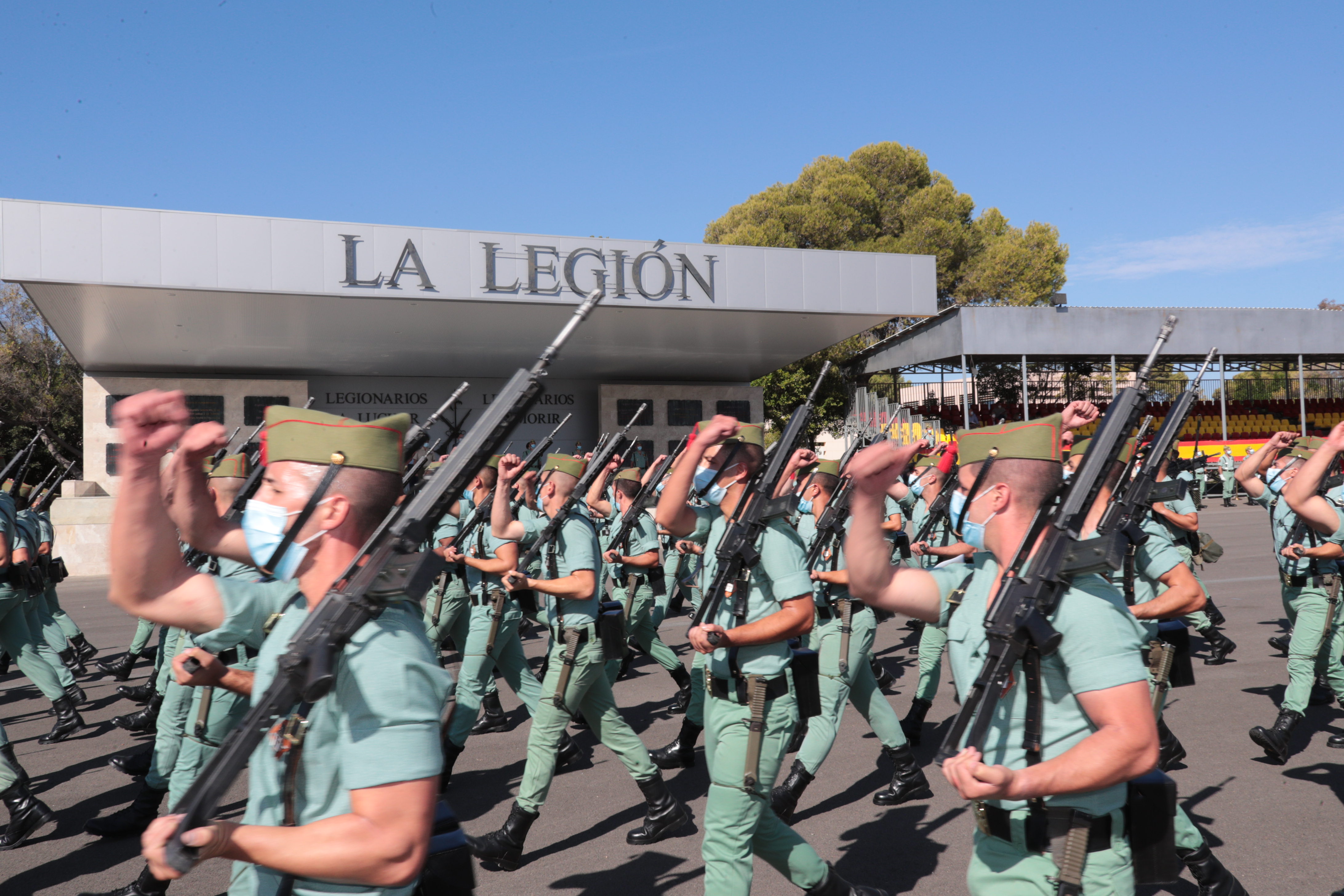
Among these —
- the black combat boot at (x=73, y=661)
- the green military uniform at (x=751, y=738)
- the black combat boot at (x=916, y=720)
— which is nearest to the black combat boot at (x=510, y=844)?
the green military uniform at (x=751, y=738)

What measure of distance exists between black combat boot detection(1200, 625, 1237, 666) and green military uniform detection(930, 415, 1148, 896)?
294 inches

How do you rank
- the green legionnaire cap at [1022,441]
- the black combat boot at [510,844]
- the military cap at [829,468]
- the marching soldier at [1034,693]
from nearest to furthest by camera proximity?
the marching soldier at [1034,693], the green legionnaire cap at [1022,441], the black combat boot at [510,844], the military cap at [829,468]

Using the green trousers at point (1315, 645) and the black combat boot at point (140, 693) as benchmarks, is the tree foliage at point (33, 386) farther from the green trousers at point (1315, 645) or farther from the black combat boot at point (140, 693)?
the green trousers at point (1315, 645)

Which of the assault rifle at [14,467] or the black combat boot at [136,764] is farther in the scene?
the assault rifle at [14,467]

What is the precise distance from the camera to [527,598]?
6324 millimetres

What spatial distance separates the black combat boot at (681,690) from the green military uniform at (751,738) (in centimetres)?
369

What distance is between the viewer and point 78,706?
333 inches

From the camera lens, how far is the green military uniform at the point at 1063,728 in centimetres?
231

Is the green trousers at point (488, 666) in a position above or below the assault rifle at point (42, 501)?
below

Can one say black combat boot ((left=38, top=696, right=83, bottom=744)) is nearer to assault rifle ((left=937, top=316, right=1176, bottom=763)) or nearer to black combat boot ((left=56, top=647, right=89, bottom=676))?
black combat boot ((left=56, top=647, right=89, bottom=676))

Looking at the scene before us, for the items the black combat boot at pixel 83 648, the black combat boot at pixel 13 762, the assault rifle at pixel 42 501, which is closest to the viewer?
the black combat boot at pixel 13 762

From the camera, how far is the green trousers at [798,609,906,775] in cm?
544

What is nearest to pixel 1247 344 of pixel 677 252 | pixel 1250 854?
pixel 677 252

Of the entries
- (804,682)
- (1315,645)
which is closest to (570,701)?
(804,682)
